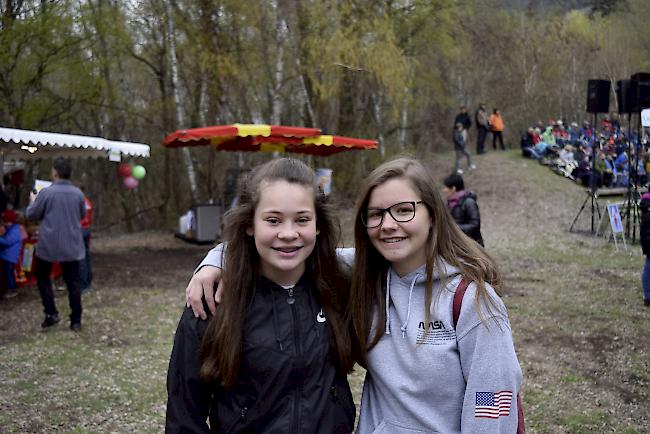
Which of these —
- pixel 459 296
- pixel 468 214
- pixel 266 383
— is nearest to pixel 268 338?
pixel 266 383

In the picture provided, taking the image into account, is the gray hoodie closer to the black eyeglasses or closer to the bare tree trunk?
the black eyeglasses

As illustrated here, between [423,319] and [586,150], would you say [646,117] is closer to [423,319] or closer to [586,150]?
[423,319]

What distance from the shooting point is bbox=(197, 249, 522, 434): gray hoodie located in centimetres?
181

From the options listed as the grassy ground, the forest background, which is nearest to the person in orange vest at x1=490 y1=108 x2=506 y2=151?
the forest background

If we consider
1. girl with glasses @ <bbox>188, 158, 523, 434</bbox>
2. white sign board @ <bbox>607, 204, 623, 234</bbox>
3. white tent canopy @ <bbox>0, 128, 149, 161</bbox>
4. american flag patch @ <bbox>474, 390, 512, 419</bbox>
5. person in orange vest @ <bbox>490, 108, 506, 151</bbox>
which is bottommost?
white sign board @ <bbox>607, 204, 623, 234</bbox>

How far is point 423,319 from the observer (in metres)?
1.94

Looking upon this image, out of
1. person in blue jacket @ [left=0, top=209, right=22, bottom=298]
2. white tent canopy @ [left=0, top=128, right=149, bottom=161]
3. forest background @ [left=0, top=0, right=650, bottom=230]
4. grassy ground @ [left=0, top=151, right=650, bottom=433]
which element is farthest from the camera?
forest background @ [left=0, top=0, right=650, bottom=230]

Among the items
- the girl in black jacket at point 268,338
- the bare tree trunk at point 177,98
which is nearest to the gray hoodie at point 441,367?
the girl in black jacket at point 268,338

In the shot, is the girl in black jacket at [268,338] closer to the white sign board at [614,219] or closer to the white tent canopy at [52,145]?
the white tent canopy at [52,145]

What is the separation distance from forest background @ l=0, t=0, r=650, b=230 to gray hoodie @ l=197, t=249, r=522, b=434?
14.7m

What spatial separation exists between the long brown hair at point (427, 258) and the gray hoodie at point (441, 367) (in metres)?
0.03

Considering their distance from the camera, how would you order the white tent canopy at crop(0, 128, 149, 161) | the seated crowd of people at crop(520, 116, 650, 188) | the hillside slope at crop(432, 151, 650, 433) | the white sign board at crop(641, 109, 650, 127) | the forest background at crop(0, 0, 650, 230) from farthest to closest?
1. the seated crowd of people at crop(520, 116, 650, 188)
2. the forest background at crop(0, 0, 650, 230)
3. the white sign board at crop(641, 109, 650, 127)
4. the white tent canopy at crop(0, 128, 149, 161)
5. the hillside slope at crop(432, 151, 650, 433)

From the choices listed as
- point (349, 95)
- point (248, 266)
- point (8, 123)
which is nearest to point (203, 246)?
point (8, 123)

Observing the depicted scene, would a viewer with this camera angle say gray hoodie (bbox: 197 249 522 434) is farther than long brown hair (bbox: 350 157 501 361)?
No
